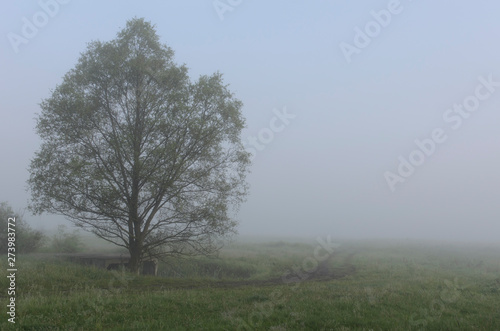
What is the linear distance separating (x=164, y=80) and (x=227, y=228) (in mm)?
11097

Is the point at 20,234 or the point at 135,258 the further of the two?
the point at 20,234

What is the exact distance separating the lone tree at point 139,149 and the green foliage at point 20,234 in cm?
1456

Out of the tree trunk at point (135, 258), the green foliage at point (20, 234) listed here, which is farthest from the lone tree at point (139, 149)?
the green foliage at point (20, 234)

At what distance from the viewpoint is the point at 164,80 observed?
2380 centimetres

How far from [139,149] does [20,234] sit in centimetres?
2031

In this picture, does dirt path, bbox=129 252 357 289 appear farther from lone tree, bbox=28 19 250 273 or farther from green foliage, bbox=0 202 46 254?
green foliage, bbox=0 202 46 254

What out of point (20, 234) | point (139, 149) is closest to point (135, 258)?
point (139, 149)

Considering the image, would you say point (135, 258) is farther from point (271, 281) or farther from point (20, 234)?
point (20, 234)

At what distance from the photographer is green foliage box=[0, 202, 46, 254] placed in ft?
106

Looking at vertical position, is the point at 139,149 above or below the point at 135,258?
above

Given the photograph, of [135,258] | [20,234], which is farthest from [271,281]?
[20,234]

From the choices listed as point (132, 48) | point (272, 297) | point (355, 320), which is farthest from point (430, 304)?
point (132, 48)

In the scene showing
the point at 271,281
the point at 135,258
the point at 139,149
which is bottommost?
the point at 271,281

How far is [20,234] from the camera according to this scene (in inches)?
1323
